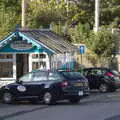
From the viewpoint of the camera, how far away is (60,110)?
70.2 ft

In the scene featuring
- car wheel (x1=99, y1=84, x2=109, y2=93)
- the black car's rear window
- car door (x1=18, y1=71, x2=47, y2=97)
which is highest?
the black car's rear window

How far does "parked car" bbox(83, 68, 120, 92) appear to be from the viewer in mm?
34031

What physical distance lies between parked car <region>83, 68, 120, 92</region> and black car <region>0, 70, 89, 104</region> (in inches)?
350

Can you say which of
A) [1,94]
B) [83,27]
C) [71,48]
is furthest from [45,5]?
[1,94]

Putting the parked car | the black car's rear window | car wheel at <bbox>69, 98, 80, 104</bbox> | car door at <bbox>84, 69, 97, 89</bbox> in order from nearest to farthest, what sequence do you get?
the black car's rear window, car wheel at <bbox>69, 98, 80, 104</bbox>, the parked car, car door at <bbox>84, 69, 97, 89</bbox>

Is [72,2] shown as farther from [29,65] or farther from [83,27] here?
[29,65]

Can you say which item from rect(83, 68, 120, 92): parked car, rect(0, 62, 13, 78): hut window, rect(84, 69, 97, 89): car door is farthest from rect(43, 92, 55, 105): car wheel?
rect(84, 69, 97, 89): car door

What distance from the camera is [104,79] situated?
3416cm

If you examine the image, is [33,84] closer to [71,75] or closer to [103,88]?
[71,75]

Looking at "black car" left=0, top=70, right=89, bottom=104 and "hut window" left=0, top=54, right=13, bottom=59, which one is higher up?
"hut window" left=0, top=54, right=13, bottom=59

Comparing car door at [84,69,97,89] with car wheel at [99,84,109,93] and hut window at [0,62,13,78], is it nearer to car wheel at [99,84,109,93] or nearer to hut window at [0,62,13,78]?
car wheel at [99,84,109,93]

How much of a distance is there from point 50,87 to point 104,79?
1039cm

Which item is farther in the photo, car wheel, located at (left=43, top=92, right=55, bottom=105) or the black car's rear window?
the black car's rear window

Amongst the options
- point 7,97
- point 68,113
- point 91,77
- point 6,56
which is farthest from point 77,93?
point 91,77
